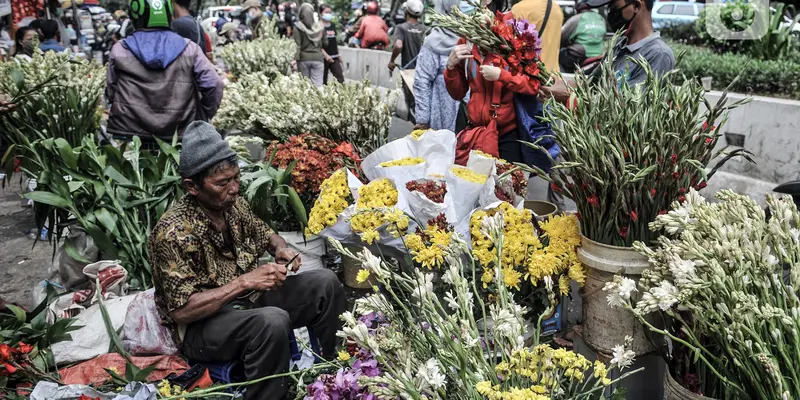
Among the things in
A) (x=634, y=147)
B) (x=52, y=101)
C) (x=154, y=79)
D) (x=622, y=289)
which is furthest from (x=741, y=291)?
(x=52, y=101)

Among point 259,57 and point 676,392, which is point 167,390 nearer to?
point 676,392

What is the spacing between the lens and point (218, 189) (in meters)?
2.92

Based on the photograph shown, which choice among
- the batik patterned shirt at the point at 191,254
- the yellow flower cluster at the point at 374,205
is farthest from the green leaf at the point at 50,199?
the yellow flower cluster at the point at 374,205

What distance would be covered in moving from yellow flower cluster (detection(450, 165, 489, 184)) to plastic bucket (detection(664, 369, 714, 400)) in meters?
1.49

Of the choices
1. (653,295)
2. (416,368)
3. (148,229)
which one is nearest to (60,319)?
(148,229)

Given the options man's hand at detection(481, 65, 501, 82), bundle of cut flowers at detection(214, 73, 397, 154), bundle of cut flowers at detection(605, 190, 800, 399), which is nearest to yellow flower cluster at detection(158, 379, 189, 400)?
bundle of cut flowers at detection(605, 190, 800, 399)

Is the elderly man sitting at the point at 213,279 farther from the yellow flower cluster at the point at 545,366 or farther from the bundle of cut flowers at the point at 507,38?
the yellow flower cluster at the point at 545,366

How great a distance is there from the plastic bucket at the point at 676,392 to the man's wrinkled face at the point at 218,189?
179 cm

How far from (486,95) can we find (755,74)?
497cm

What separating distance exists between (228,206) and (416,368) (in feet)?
5.03

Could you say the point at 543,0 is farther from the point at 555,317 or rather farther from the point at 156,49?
the point at 156,49

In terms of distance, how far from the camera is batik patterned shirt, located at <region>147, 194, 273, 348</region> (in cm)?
281

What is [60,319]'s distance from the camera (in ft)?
10.4

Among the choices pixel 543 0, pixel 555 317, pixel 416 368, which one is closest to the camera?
pixel 416 368
